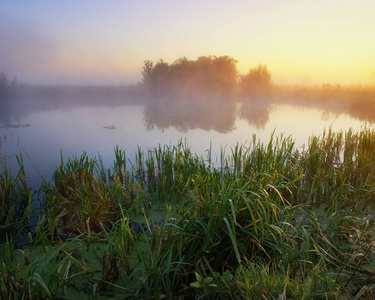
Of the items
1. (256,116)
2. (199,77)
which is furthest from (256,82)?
(256,116)

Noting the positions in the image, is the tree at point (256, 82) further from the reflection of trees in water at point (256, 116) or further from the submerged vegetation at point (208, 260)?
the submerged vegetation at point (208, 260)

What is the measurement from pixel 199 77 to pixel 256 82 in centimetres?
644

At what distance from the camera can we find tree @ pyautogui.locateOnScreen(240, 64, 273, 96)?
89.0 feet

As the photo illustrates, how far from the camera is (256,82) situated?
27.9 meters

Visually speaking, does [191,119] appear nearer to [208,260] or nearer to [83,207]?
[83,207]

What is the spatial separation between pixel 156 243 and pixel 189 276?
0.27 meters

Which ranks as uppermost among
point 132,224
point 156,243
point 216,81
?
point 216,81

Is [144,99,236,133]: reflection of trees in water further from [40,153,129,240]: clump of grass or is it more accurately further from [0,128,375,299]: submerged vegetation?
[0,128,375,299]: submerged vegetation

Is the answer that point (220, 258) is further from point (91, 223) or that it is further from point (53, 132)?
point (53, 132)

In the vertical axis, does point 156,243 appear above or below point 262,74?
below

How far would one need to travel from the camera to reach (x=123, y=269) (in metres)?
1.72

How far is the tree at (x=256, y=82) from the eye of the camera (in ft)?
89.0

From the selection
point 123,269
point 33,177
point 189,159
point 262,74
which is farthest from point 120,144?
point 262,74

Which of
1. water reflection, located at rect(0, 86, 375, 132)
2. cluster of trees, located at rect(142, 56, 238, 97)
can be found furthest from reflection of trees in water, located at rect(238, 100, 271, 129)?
cluster of trees, located at rect(142, 56, 238, 97)
